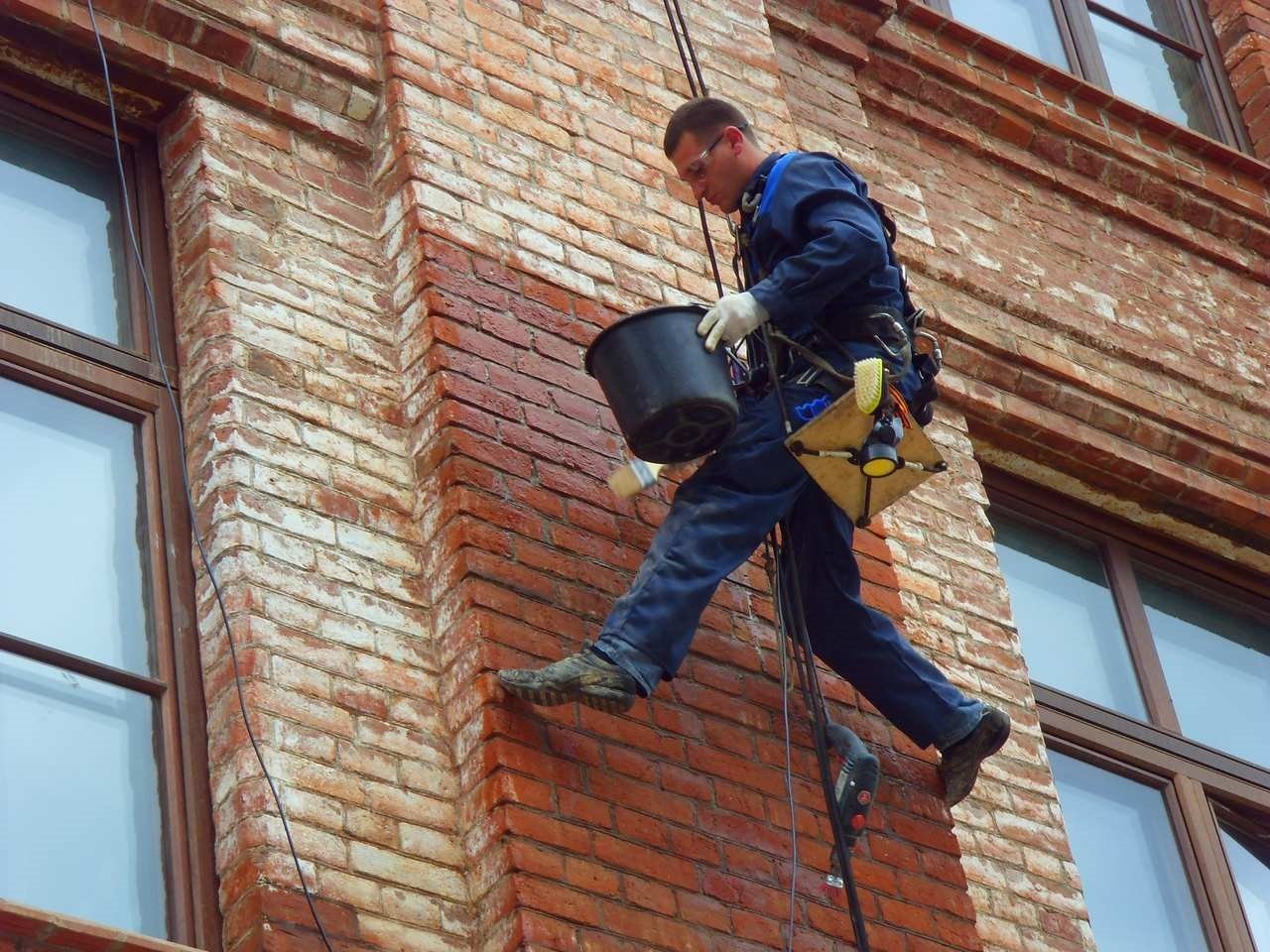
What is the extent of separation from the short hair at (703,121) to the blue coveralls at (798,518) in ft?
0.47

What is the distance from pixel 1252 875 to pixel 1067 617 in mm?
1009

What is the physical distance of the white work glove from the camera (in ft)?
20.7

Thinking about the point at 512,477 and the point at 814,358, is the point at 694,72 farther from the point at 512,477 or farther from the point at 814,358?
the point at 512,477

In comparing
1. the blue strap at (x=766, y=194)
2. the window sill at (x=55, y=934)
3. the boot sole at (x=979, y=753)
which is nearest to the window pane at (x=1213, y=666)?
the boot sole at (x=979, y=753)

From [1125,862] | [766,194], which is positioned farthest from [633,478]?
[1125,862]

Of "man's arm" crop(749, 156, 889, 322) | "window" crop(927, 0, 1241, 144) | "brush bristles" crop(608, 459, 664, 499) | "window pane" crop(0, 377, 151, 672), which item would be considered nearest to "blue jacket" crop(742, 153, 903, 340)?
"man's arm" crop(749, 156, 889, 322)

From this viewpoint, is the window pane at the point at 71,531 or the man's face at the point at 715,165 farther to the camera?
the man's face at the point at 715,165

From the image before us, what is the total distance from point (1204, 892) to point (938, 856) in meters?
1.52

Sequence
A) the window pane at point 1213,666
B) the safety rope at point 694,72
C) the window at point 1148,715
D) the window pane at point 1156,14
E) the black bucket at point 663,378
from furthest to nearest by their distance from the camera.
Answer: the window pane at point 1156,14 → the window pane at point 1213,666 → the window at point 1148,715 → the safety rope at point 694,72 → the black bucket at point 663,378

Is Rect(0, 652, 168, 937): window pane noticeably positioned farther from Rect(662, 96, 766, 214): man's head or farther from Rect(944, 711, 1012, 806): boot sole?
Rect(944, 711, 1012, 806): boot sole

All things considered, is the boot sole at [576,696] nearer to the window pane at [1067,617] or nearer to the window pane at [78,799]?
the window pane at [78,799]

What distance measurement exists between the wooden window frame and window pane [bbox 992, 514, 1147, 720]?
271 centimetres

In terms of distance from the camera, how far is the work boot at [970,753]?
6.79 meters

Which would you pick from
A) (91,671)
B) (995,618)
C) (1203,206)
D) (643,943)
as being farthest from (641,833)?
(1203,206)
